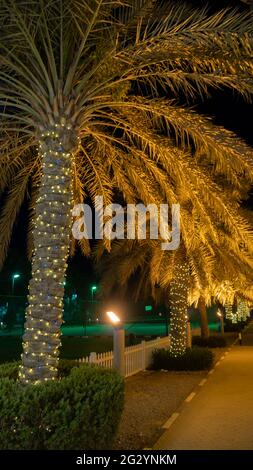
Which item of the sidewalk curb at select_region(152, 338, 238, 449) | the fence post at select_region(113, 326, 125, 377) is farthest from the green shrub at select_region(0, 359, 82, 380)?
the fence post at select_region(113, 326, 125, 377)

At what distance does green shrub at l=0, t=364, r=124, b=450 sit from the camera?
21.2ft

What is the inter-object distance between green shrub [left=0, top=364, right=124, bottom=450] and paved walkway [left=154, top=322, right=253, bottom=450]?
129cm

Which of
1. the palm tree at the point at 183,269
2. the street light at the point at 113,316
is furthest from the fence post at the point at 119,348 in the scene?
the palm tree at the point at 183,269

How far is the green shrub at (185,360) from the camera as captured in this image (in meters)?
17.0

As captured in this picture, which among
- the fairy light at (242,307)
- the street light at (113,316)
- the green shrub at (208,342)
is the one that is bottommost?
the green shrub at (208,342)

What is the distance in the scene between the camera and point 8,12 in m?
7.75

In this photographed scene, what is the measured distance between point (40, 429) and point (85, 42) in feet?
17.4

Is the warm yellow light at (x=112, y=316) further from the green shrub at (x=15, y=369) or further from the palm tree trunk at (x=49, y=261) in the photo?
the palm tree trunk at (x=49, y=261)

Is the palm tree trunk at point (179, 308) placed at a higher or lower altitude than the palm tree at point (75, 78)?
lower

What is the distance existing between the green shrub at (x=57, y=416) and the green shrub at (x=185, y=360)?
10.3 m

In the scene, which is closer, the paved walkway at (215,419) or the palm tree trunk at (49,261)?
the palm tree trunk at (49,261)

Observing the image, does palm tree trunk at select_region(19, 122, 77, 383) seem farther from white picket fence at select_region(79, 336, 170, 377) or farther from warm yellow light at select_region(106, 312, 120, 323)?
white picket fence at select_region(79, 336, 170, 377)

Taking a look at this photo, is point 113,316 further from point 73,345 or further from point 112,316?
point 73,345
